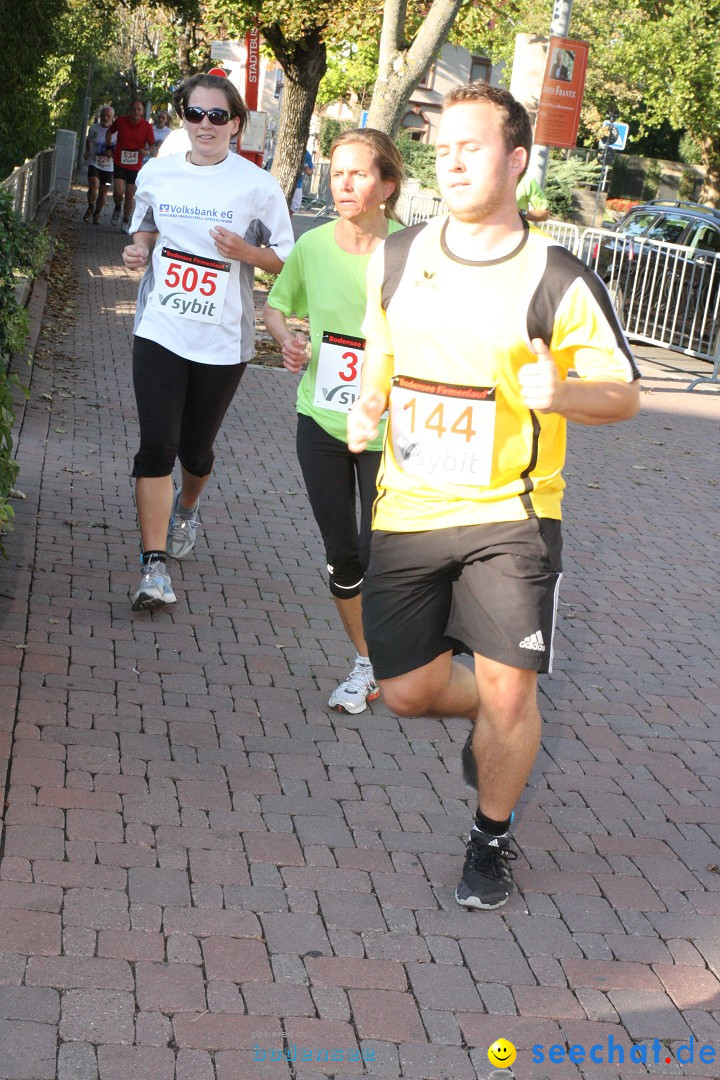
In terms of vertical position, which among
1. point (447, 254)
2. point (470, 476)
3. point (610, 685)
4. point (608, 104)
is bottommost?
point (610, 685)

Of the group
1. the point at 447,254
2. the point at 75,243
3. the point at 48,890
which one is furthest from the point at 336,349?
the point at 75,243

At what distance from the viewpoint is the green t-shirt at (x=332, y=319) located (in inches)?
195

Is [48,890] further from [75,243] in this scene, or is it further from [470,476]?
[75,243]

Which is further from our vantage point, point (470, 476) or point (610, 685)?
point (610, 685)

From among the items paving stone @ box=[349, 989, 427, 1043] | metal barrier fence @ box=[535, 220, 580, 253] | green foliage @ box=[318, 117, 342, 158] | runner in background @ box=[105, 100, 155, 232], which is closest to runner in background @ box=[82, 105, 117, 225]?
runner in background @ box=[105, 100, 155, 232]

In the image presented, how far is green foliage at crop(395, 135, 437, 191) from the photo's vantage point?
3941cm

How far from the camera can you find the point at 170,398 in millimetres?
5754

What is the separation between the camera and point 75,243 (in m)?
20.5

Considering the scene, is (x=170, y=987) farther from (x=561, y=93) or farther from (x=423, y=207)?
(x=423, y=207)

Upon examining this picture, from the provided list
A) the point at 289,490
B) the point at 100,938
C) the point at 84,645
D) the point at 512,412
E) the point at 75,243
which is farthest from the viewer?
the point at 75,243

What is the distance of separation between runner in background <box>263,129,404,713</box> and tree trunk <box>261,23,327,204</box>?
1499cm

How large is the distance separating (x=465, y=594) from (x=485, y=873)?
0.80m

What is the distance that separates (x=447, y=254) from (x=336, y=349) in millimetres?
1354

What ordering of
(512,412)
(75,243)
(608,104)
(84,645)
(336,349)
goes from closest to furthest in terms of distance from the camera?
1. (512,412)
2. (336,349)
3. (84,645)
4. (75,243)
5. (608,104)
